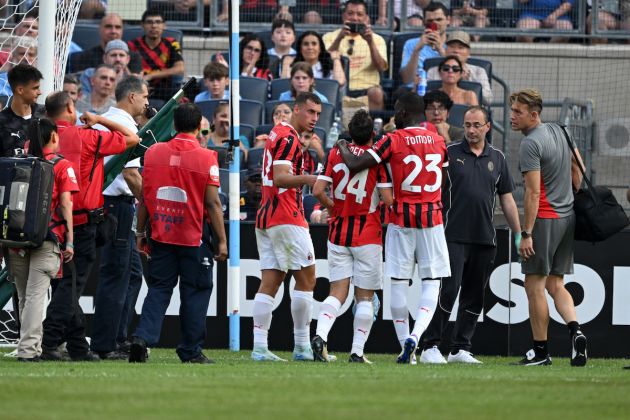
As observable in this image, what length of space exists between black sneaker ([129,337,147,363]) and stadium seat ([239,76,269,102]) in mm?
7257

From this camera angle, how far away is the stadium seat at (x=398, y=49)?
60.4 ft

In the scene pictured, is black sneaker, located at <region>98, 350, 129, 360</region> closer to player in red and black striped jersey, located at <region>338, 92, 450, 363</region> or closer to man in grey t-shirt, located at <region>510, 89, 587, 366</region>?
player in red and black striped jersey, located at <region>338, 92, 450, 363</region>

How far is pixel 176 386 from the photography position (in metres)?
8.38

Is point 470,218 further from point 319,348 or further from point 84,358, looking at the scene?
point 84,358

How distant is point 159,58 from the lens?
1781cm

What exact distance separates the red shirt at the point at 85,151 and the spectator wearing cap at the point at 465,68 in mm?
7431

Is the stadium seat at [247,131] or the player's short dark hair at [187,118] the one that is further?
the stadium seat at [247,131]

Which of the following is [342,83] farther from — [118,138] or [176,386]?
[176,386]

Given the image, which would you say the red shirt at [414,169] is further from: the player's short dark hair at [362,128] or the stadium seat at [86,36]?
the stadium seat at [86,36]

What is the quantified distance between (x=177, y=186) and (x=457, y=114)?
254 inches

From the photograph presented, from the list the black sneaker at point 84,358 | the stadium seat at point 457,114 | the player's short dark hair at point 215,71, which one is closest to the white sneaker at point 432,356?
the black sneaker at point 84,358

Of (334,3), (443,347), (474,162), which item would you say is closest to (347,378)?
(474,162)

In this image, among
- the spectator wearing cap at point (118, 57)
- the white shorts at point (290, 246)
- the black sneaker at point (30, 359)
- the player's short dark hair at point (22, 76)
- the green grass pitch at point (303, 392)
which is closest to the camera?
the green grass pitch at point (303, 392)

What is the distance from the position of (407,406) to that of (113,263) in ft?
14.4
